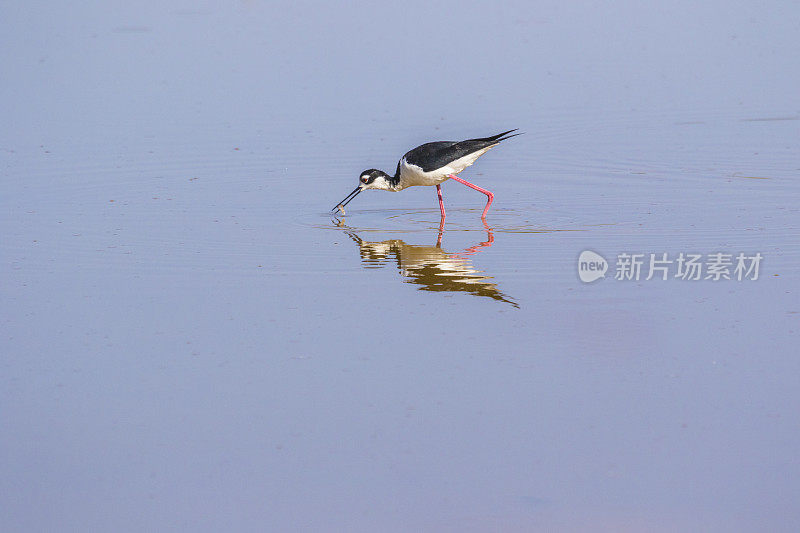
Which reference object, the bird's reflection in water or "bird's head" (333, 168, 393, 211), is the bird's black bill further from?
the bird's reflection in water

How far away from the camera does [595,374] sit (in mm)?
6156

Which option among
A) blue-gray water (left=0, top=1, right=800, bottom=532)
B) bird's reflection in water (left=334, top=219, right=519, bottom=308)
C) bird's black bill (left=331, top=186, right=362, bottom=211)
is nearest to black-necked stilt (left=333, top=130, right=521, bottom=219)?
bird's black bill (left=331, top=186, right=362, bottom=211)

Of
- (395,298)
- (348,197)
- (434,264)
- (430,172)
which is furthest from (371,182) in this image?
(395,298)

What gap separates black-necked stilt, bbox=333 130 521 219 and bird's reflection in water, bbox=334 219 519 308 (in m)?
0.61

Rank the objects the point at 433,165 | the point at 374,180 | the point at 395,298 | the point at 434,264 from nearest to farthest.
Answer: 1. the point at 395,298
2. the point at 434,264
3. the point at 433,165
4. the point at 374,180

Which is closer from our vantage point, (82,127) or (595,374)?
(595,374)

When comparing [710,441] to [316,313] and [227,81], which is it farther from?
[227,81]

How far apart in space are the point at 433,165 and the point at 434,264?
67.9 inches

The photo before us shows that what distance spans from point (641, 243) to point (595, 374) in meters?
2.83

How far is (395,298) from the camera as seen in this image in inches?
305

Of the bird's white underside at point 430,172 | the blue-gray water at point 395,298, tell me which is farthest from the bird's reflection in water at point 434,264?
the bird's white underside at point 430,172

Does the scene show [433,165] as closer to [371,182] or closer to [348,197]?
[371,182]

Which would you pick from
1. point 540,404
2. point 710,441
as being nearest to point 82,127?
point 540,404

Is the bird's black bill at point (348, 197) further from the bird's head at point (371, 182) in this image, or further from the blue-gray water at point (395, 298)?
the blue-gray water at point (395, 298)
